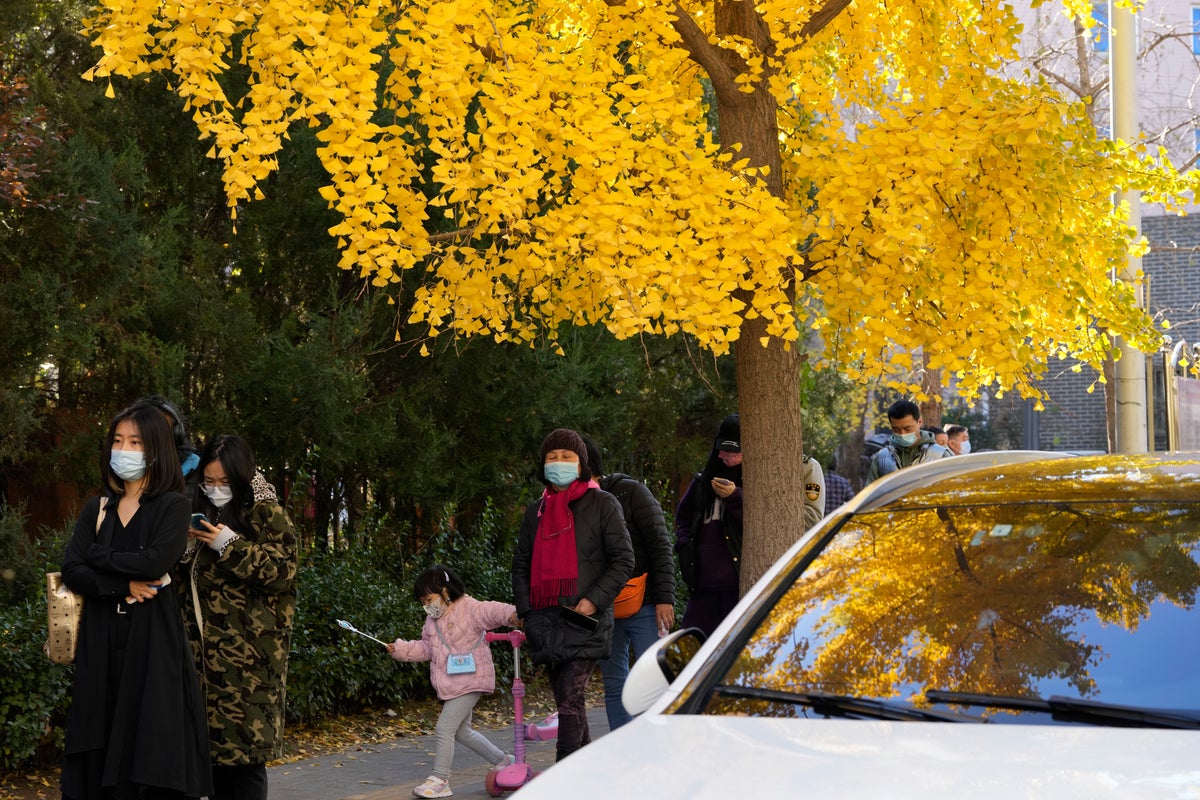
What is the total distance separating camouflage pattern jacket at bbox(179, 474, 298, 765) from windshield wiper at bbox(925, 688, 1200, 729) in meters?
3.44

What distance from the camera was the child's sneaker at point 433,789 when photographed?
25.1 feet

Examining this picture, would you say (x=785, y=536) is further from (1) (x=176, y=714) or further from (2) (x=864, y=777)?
(2) (x=864, y=777)

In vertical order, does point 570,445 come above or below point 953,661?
above

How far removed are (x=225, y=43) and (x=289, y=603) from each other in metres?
2.68

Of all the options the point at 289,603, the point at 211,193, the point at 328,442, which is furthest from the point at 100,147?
the point at 289,603

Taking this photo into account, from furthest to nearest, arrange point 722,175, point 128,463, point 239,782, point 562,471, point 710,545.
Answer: point 710,545
point 562,471
point 722,175
point 239,782
point 128,463

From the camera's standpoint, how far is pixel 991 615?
11.0 ft

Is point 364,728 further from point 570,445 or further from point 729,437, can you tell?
point 570,445

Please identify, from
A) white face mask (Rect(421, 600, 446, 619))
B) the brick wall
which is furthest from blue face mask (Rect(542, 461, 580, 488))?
the brick wall

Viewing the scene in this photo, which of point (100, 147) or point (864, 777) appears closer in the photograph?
point (864, 777)

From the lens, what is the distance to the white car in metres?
2.74

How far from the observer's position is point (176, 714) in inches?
216

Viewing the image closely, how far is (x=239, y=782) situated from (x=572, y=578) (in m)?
1.99

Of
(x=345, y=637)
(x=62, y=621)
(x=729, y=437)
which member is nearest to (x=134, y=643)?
(x=62, y=621)
